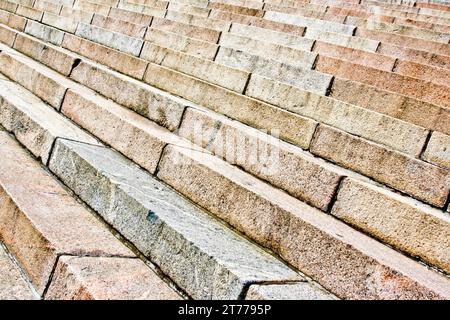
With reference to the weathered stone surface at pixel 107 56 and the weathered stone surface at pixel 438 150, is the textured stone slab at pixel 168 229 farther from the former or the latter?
the weathered stone surface at pixel 107 56

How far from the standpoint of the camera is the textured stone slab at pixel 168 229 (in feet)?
5.67

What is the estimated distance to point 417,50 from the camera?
4.50m

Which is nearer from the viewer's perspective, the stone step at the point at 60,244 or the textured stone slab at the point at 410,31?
the stone step at the point at 60,244

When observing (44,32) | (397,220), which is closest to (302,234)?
(397,220)

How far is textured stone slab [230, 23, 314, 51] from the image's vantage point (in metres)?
5.02

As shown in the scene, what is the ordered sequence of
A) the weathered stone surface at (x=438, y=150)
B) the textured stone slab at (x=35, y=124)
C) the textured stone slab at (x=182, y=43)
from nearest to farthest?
the weathered stone surface at (x=438, y=150) < the textured stone slab at (x=35, y=124) < the textured stone slab at (x=182, y=43)

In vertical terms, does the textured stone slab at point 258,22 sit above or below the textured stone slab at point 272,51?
above

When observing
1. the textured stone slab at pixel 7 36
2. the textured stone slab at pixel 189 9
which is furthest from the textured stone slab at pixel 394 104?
the textured stone slab at pixel 7 36

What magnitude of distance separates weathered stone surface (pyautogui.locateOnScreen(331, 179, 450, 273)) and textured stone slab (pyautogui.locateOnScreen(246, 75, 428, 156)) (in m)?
0.65

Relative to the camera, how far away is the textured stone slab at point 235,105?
119 inches

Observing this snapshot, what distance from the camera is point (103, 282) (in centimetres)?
167

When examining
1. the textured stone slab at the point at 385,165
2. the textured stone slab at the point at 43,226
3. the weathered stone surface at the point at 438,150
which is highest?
the weathered stone surface at the point at 438,150

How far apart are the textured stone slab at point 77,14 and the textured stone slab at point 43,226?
4641 mm

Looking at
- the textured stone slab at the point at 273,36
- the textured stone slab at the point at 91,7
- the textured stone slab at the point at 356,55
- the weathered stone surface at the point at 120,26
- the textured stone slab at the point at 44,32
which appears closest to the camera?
the textured stone slab at the point at 356,55
